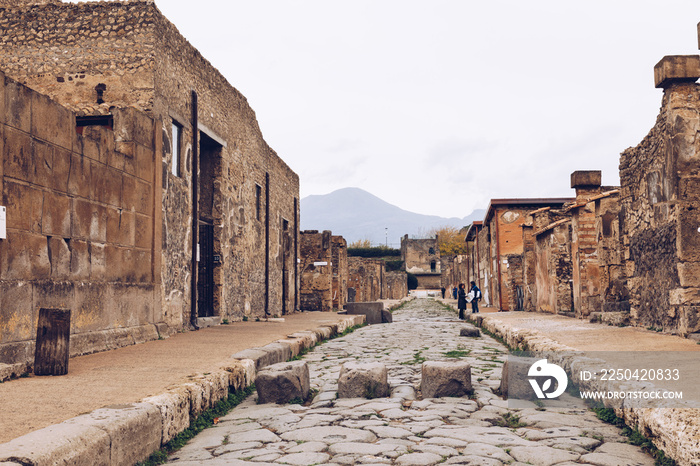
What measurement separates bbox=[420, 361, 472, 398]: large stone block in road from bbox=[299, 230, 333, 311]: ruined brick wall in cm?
1847

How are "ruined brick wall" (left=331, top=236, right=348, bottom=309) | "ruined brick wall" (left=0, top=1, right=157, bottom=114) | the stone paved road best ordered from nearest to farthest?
1. the stone paved road
2. "ruined brick wall" (left=0, top=1, right=157, bottom=114)
3. "ruined brick wall" (left=331, top=236, right=348, bottom=309)

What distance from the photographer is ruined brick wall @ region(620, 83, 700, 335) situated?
800 centimetres

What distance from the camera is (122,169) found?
28.9 ft

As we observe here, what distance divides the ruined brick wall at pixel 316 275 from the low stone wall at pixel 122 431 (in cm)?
1833

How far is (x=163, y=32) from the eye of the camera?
411 inches

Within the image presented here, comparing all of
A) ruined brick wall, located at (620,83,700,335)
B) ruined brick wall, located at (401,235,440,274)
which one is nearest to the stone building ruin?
ruined brick wall, located at (401,235,440,274)

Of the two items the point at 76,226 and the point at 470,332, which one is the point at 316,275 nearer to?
the point at 470,332

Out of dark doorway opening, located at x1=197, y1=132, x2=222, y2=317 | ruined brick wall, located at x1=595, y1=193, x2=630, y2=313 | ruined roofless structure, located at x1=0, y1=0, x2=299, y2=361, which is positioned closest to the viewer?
ruined roofless structure, located at x1=0, y1=0, x2=299, y2=361

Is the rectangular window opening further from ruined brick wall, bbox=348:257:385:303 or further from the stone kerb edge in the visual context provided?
ruined brick wall, bbox=348:257:385:303

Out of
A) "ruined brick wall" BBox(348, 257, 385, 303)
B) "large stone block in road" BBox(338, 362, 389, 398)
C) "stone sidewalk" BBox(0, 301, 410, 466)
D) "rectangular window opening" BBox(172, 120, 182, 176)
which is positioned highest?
"rectangular window opening" BBox(172, 120, 182, 176)

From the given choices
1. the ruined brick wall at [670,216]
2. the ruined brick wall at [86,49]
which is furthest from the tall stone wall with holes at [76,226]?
the ruined brick wall at [670,216]

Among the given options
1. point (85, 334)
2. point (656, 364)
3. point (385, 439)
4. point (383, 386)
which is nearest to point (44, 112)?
point (85, 334)

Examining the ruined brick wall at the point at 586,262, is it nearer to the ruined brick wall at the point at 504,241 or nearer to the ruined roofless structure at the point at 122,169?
the ruined roofless structure at the point at 122,169

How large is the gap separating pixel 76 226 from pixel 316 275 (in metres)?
16.8
